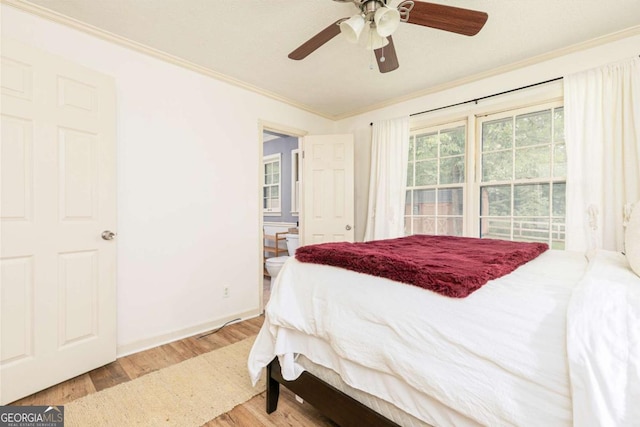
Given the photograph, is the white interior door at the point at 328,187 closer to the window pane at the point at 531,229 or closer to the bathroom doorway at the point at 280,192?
the bathroom doorway at the point at 280,192

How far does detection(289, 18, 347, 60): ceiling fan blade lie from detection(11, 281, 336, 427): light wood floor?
2.15 meters

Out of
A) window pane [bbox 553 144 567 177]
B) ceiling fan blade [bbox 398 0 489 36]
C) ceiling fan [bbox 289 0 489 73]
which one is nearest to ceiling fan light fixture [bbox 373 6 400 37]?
ceiling fan [bbox 289 0 489 73]

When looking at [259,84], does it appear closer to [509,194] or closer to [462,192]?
[462,192]

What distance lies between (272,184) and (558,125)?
170 inches

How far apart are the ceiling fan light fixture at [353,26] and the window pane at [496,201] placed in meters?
2.18

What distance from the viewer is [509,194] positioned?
281 cm

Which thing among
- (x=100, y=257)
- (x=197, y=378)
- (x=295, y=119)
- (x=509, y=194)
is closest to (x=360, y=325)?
(x=197, y=378)

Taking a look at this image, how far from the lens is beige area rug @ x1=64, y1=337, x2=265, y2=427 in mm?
1546

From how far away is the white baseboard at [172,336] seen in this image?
2.29 meters

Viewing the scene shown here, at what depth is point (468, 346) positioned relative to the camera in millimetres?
838

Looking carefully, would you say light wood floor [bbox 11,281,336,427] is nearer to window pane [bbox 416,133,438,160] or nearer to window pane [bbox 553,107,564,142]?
window pane [bbox 416,133,438,160]

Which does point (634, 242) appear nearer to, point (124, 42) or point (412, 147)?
point (412, 147)

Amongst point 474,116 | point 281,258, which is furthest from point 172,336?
point 474,116

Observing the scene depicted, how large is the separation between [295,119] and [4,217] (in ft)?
9.11
